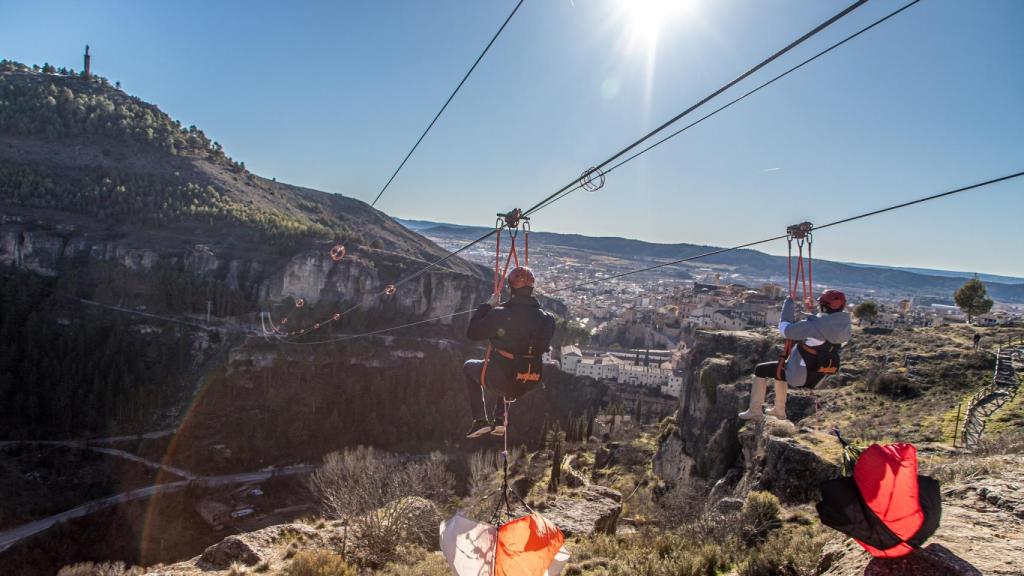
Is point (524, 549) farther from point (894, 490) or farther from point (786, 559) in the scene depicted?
point (786, 559)

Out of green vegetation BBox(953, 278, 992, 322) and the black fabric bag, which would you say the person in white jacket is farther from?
green vegetation BBox(953, 278, 992, 322)

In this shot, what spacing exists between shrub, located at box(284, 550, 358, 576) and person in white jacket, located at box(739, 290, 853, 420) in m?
10.0

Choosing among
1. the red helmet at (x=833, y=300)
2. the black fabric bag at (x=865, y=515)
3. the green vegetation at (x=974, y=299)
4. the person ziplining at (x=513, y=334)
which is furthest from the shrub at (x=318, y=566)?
the green vegetation at (x=974, y=299)

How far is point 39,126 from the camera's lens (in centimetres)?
7331

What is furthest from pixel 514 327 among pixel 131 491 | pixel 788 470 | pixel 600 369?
pixel 600 369

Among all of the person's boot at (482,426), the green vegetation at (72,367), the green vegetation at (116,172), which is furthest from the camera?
the green vegetation at (116,172)

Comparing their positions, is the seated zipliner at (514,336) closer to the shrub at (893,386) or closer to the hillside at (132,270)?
the shrub at (893,386)

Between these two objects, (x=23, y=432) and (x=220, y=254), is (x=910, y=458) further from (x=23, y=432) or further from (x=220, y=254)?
(x=220, y=254)

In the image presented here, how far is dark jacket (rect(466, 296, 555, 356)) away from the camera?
6.45m

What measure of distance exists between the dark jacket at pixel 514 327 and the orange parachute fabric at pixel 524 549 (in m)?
1.96

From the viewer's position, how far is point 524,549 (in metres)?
5.38

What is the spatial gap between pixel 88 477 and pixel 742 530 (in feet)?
148

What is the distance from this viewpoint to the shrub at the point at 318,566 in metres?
11.9

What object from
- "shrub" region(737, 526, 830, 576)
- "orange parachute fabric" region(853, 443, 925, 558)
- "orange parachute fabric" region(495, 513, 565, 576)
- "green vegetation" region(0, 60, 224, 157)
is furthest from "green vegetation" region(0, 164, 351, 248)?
"orange parachute fabric" region(853, 443, 925, 558)
